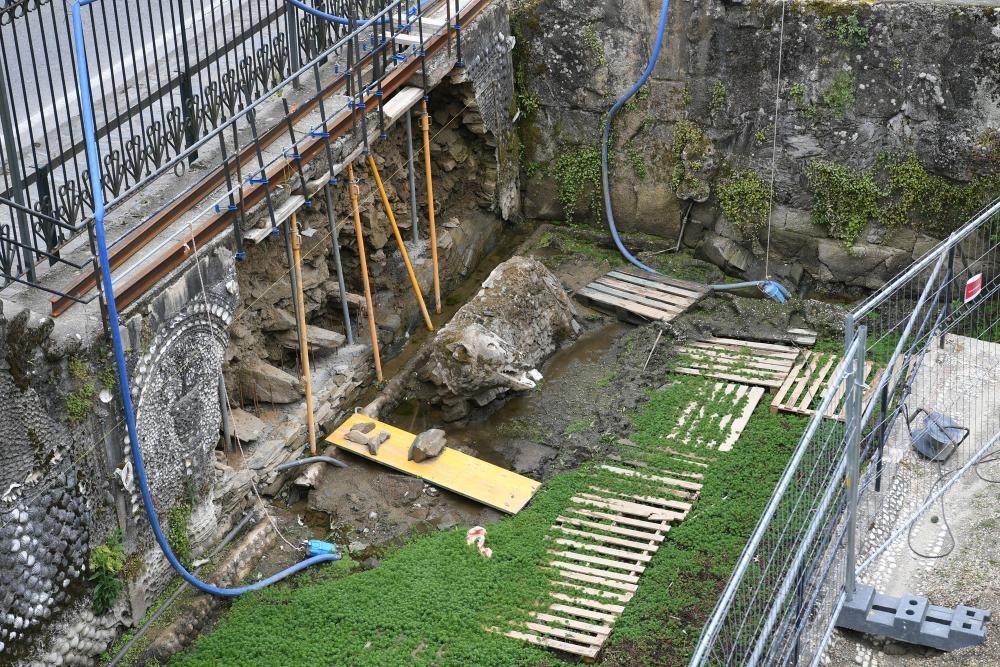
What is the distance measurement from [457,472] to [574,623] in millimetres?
1984

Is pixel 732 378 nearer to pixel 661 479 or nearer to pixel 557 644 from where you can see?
pixel 661 479

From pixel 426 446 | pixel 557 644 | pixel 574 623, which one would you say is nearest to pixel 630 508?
pixel 574 623

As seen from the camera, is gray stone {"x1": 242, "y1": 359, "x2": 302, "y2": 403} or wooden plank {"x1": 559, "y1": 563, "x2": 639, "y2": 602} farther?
gray stone {"x1": 242, "y1": 359, "x2": 302, "y2": 403}

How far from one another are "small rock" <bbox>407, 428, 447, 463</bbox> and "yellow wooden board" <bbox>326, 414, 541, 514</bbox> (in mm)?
56

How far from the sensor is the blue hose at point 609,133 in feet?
41.6

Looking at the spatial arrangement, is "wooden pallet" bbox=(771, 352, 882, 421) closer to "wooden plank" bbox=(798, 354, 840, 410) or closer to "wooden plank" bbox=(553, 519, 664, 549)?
"wooden plank" bbox=(798, 354, 840, 410)

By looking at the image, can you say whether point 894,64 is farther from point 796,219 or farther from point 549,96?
point 549,96

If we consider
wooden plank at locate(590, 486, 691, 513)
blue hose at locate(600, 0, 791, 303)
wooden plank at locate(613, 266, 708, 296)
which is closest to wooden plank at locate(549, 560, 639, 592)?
wooden plank at locate(590, 486, 691, 513)

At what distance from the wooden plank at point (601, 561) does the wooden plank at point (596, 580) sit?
0.14 metres

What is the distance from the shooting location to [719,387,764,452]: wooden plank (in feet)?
Answer: 34.7

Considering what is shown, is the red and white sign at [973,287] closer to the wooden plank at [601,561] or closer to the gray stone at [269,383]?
the wooden plank at [601,561]

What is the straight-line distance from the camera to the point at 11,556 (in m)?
7.69

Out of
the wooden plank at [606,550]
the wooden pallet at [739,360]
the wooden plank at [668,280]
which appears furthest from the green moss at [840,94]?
→ the wooden plank at [606,550]

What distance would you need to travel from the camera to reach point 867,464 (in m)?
8.33
